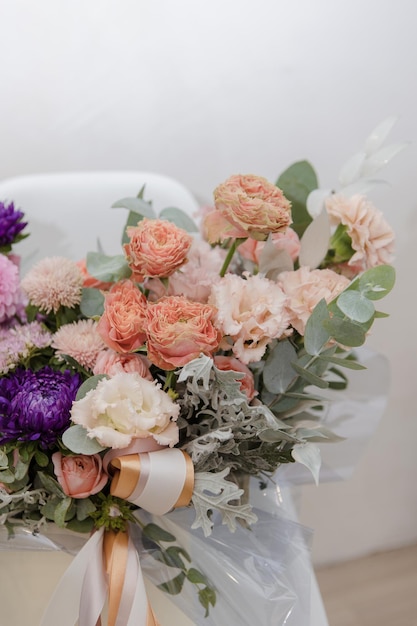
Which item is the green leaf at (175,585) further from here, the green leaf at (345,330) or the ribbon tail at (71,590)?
the green leaf at (345,330)

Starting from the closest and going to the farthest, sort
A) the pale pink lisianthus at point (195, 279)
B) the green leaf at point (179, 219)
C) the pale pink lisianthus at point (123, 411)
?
the pale pink lisianthus at point (123, 411) < the pale pink lisianthus at point (195, 279) < the green leaf at point (179, 219)

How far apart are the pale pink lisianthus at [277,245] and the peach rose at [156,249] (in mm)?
97

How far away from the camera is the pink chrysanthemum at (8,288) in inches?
28.4

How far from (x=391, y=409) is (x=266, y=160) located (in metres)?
0.53

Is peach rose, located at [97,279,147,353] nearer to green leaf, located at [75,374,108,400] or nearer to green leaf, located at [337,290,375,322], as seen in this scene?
green leaf, located at [75,374,108,400]

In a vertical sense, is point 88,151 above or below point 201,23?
below

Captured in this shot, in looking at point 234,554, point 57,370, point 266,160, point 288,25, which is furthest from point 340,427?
point 288,25

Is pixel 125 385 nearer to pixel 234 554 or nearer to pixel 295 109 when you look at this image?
pixel 234 554

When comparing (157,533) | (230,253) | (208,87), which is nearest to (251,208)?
(230,253)

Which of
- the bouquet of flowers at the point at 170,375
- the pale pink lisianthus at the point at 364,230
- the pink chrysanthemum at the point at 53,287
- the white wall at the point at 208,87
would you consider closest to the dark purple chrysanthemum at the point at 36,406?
the bouquet of flowers at the point at 170,375

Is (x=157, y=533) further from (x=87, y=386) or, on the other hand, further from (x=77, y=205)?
(x=77, y=205)

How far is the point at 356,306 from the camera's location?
0.62 meters

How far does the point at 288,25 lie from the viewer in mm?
1120

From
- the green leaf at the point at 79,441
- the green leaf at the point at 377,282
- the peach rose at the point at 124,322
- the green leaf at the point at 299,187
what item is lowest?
the green leaf at the point at 79,441
